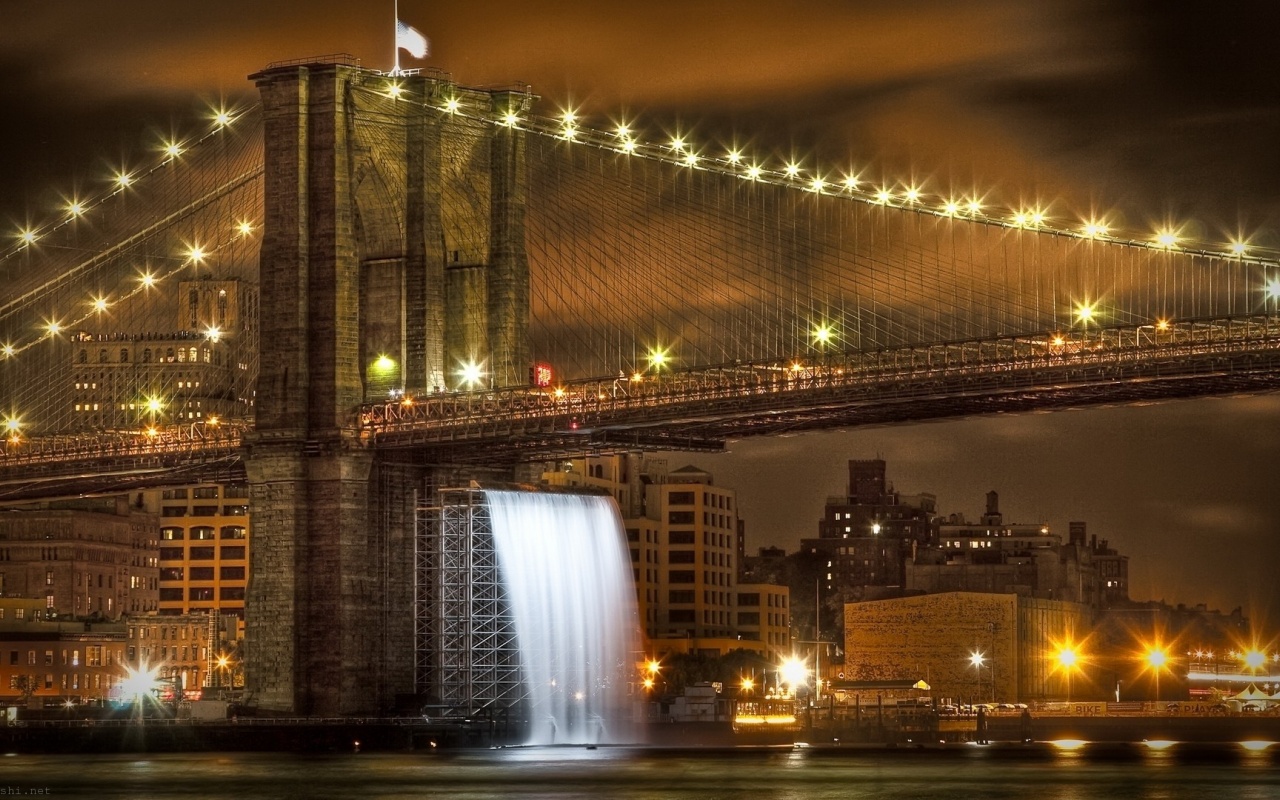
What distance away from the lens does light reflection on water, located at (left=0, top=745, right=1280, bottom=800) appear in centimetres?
6425

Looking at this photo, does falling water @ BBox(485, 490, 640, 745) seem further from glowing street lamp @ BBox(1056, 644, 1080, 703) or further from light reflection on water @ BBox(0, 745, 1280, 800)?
glowing street lamp @ BBox(1056, 644, 1080, 703)

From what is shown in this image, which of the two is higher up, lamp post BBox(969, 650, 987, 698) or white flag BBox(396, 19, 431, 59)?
white flag BBox(396, 19, 431, 59)

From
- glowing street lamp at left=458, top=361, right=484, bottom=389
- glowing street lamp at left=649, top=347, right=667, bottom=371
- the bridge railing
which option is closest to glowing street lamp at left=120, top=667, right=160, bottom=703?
glowing street lamp at left=458, top=361, right=484, bottom=389

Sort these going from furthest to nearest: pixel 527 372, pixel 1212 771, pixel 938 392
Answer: pixel 527 372 → pixel 938 392 → pixel 1212 771

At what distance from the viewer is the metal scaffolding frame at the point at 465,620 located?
93.9 m

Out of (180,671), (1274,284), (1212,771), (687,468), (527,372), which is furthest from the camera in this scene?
(687,468)

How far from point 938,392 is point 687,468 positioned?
357 feet

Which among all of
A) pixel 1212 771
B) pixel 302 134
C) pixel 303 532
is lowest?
pixel 1212 771

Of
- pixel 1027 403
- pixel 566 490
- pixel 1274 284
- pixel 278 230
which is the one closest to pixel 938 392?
pixel 1027 403

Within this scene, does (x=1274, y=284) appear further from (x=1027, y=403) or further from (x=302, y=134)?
(x=302, y=134)

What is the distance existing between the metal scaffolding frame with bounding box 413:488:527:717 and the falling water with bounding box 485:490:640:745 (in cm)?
63

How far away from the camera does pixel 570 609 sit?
319 feet

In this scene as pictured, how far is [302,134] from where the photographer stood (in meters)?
95.8

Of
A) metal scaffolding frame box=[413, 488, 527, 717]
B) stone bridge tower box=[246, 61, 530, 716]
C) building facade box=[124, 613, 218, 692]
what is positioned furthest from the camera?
building facade box=[124, 613, 218, 692]
